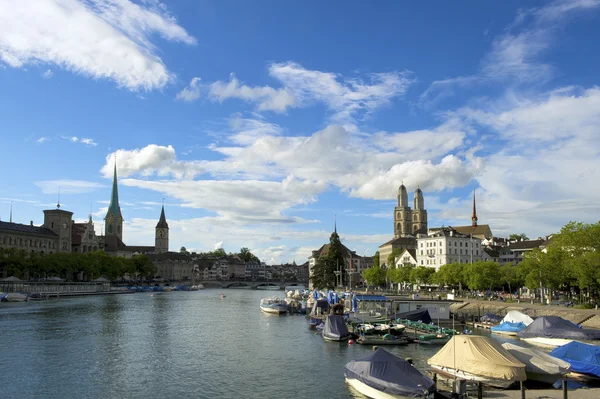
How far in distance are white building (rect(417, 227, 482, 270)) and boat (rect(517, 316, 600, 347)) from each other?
9410 centimetres

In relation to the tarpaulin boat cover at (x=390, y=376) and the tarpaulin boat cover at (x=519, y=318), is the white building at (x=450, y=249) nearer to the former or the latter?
the tarpaulin boat cover at (x=519, y=318)

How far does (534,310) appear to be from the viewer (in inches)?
3014

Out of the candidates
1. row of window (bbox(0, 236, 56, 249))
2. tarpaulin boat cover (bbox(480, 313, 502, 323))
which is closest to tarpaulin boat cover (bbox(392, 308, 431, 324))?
tarpaulin boat cover (bbox(480, 313, 502, 323))

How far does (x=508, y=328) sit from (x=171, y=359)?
39.6 meters

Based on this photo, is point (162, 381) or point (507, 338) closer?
point (162, 381)

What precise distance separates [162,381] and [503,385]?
23.8m

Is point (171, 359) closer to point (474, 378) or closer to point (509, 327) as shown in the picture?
point (474, 378)

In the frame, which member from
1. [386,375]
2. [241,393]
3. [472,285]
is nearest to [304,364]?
[241,393]

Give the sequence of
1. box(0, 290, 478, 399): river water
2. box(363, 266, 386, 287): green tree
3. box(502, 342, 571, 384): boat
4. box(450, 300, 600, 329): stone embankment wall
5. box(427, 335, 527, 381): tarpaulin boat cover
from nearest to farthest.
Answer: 1. box(427, 335, 527, 381): tarpaulin boat cover
2. box(502, 342, 571, 384): boat
3. box(0, 290, 478, 399): river water
4. box(450, 300, 600, 329): stone embankment wall
5. box(363, 266, 386, 287): green tree

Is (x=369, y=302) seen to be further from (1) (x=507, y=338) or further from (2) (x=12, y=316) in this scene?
(2) (x=12, y=316)

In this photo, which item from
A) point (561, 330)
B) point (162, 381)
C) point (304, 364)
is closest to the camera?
point (162, 381)

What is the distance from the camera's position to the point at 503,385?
1224 inches

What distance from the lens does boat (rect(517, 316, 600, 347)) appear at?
53.1 meters

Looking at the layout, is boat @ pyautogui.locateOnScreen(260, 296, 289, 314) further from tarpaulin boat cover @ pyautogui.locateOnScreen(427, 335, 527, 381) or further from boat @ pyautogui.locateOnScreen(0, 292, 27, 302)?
tarpaulin boat cover @ pyautogui.locateOnScreen(427, 335, 527, 381)
